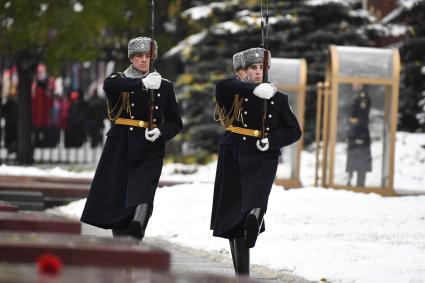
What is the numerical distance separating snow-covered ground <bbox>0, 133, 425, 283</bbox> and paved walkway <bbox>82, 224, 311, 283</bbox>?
167mm

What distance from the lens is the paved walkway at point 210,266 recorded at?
33.6 ft

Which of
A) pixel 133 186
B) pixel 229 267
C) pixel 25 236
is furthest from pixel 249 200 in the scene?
pixel 25 236

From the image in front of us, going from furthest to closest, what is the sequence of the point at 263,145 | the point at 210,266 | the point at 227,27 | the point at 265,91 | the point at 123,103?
Result: the point at 227,27 < the point at 210,266 < the point at 123,103 < the point at 263,145 < the point at 265,91

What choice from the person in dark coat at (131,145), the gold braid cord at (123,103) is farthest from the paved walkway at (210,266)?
the gold braid cord at (123,103)

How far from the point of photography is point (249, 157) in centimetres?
946

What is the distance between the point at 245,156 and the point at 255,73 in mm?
603

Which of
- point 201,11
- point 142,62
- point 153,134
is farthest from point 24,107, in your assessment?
point 153,134

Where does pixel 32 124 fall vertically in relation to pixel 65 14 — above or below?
below

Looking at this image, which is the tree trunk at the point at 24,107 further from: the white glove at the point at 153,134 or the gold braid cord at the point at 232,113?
the gold braid cord at the point at 232,113

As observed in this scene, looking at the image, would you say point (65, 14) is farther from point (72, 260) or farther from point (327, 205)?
point (72, 260)

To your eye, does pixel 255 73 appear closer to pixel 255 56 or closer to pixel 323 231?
pixel 255 56

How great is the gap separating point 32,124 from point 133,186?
20097 millimetres

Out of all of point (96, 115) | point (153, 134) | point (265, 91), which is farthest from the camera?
point (96, 115)

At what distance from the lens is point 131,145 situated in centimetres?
999
